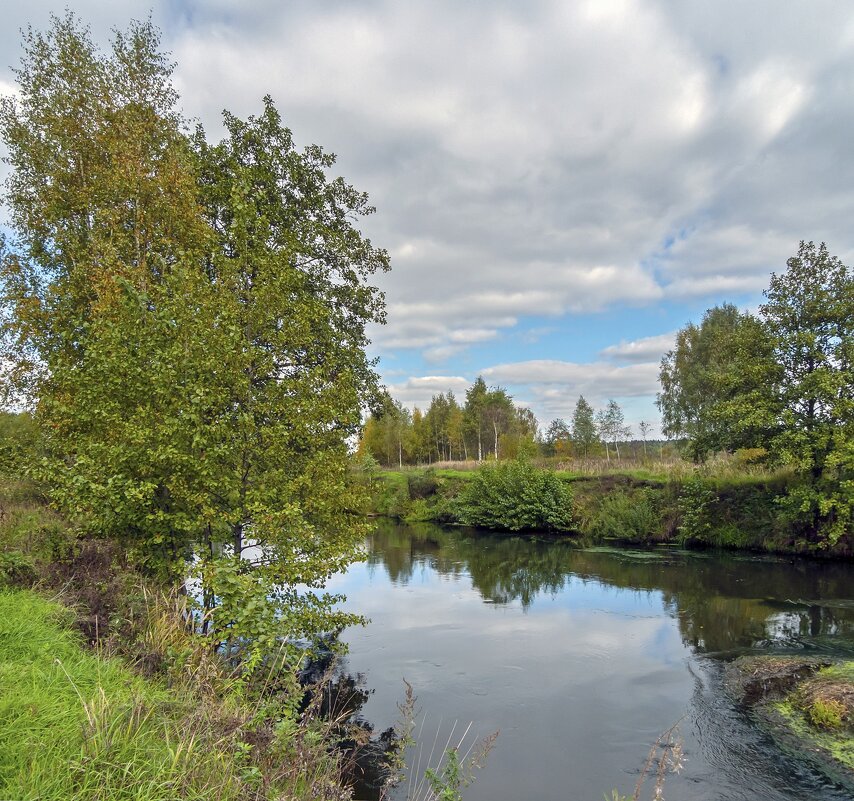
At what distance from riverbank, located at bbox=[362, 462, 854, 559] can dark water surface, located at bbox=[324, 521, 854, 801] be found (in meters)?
1.59

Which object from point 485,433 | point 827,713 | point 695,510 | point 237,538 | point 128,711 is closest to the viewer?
point 128,711

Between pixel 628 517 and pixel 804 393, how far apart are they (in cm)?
1094

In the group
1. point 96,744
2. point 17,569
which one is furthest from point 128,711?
point 17,569

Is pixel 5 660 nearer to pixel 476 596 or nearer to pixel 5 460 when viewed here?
pixel 5 460

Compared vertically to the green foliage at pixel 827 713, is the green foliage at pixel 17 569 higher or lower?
higher

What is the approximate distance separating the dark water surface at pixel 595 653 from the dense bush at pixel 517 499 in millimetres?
8421

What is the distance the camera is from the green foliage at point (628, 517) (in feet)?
90.2

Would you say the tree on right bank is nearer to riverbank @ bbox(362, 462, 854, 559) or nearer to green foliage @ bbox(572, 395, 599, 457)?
riverbank @ bbox(362, 462, 854, 559)

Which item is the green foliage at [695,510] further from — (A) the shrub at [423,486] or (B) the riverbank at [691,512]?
(A) the shrub at [423,486]

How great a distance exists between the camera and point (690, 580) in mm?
19188

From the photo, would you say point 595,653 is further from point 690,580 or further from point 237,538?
point 237,538

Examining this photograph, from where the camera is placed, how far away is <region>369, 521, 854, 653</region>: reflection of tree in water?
1362 centimetres

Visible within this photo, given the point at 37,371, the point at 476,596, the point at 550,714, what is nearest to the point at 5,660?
the point at 550,714

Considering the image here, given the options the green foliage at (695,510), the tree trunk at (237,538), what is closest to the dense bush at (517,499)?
the green foliage at (695,510)
